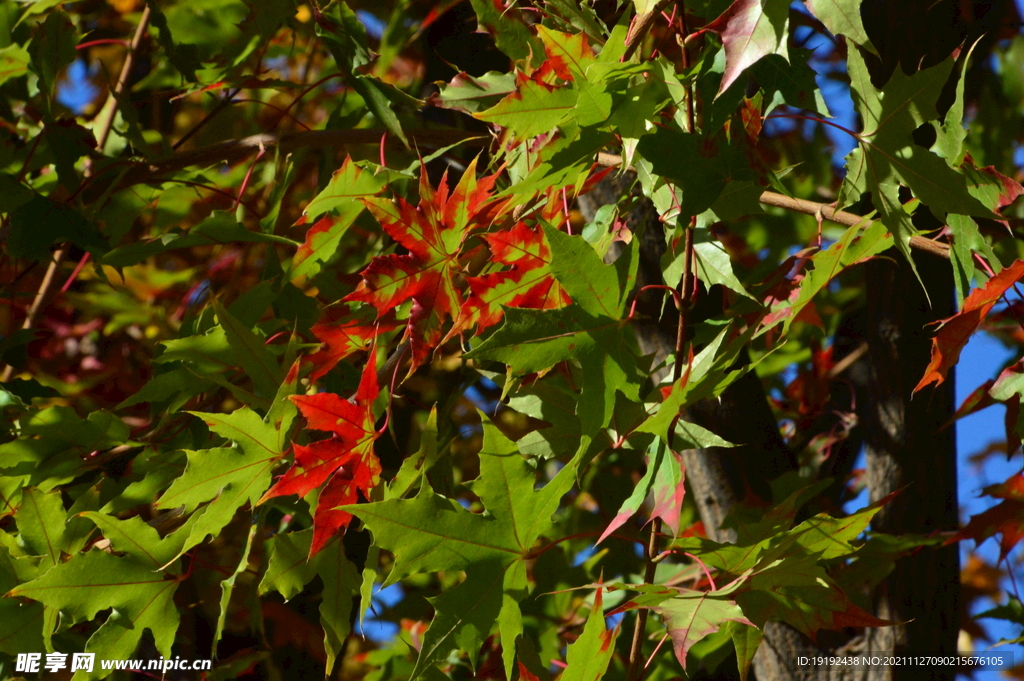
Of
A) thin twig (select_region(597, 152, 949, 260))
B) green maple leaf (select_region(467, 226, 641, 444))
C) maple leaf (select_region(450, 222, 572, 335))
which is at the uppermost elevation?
thin twig (select_region(597, 152, 949, 260))

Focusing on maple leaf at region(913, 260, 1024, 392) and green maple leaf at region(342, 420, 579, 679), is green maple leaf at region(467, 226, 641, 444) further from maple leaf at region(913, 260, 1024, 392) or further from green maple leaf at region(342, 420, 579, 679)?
maple leaf at region(913, 260, 1024, 392)

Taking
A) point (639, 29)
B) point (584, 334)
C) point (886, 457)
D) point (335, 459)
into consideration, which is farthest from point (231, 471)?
point (886, 457)

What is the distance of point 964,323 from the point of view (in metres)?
0.70

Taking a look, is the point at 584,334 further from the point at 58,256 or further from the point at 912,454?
the point at 58,256

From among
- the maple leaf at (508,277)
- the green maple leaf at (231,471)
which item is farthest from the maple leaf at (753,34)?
the green maple leaf at (231,471)

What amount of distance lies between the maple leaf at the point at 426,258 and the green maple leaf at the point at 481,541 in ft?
0.39

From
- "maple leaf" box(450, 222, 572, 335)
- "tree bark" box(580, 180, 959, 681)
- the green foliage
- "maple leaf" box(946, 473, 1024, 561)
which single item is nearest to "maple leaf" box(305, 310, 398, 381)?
the green foliage

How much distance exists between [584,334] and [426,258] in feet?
0.56

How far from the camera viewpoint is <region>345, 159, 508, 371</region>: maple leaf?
68cm

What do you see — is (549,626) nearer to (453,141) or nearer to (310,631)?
(310,631)

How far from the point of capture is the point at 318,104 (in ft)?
6.68

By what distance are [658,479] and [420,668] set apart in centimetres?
22

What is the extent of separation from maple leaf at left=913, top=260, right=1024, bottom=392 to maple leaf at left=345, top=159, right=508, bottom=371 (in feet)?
1.27

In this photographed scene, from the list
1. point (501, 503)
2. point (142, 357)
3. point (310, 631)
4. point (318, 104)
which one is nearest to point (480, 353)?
point (501, 503)
